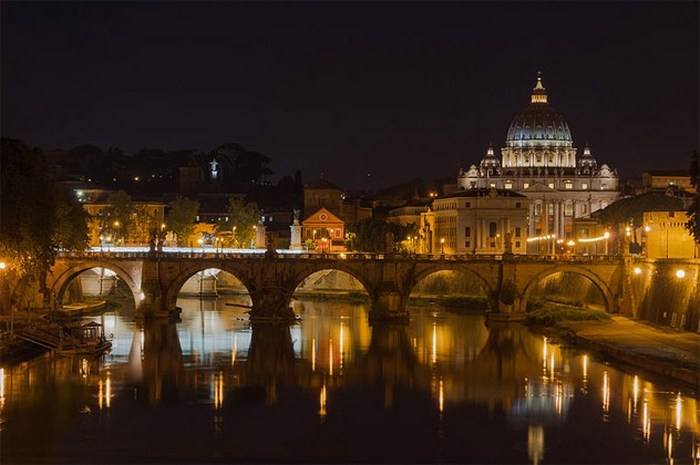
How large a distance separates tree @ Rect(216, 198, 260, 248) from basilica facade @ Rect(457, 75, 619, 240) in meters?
47.3

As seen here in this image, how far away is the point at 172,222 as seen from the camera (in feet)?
404

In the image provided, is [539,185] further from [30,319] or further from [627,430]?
[627,430]

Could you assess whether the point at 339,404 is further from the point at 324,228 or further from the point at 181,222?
the point at 324,228

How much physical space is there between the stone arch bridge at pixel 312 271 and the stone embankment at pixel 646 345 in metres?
6.87

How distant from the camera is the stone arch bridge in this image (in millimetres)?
77688

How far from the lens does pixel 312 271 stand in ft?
258

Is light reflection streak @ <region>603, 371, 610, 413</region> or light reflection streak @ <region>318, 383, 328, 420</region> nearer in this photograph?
light reflection streak @ <region>318, 383, 328, 420</region>

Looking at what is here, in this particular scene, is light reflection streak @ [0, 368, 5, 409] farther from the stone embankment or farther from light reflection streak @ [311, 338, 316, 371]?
the stone embankment

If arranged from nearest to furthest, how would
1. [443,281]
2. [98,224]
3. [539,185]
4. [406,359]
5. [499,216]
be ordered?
[406,359]
[443,281]
[98,224]
[499,216]
[539,185]

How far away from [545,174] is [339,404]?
452ft

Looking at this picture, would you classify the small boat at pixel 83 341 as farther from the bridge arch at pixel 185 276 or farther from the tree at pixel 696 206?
the tree at pixel 696 206

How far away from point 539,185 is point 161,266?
10450 cm

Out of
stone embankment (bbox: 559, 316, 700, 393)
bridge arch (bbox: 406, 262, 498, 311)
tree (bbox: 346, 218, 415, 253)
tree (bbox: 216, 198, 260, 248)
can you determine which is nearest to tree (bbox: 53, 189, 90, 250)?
bridge arch (bbox: 406, 262, 498, 311)

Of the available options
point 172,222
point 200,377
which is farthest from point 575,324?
point 172,222
